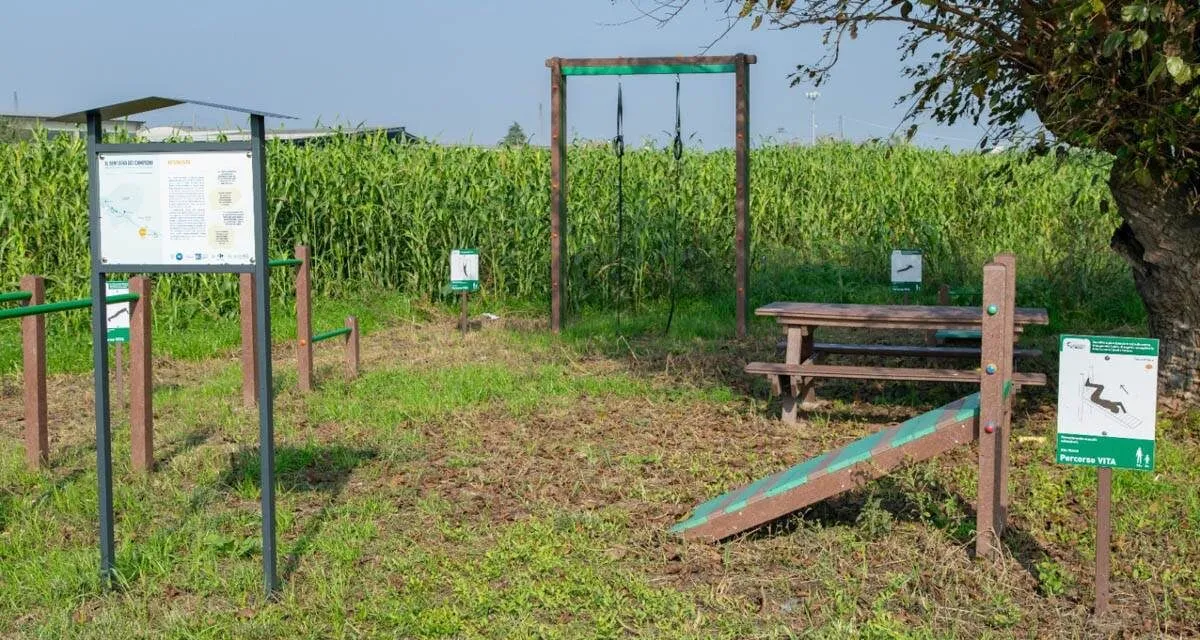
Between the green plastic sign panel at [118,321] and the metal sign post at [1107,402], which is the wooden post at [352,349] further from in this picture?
the metal sign post at [1107,402]

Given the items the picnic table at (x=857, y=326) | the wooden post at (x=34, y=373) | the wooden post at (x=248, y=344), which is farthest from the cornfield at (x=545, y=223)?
the wooden post at (x=34, y=373)

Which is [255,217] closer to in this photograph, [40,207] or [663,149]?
[40,207]

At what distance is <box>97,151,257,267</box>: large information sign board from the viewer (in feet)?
14.1

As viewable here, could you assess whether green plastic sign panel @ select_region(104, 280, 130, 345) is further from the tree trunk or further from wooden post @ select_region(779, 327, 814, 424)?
the tree trunk

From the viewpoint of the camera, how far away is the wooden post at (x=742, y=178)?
10422mm

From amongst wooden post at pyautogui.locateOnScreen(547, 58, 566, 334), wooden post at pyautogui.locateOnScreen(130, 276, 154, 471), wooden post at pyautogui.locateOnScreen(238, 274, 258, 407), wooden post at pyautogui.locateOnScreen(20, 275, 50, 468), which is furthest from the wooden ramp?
wooden post at pyautogui.locateOnScreen(547, 58, 566, 334)

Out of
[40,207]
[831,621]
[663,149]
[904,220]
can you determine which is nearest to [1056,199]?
[904,220]

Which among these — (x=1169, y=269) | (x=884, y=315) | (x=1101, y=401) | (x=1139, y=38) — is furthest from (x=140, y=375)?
(x=1169, y=269)

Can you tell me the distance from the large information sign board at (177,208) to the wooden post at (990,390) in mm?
2709

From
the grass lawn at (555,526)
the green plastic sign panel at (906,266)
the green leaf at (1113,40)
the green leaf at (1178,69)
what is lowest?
the grass lawn at (555,526)

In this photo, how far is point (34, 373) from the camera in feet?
20.8

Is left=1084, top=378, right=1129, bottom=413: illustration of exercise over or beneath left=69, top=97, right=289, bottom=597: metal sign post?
beneath

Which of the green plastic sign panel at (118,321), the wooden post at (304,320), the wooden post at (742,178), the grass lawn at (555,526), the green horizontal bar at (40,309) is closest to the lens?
the grass lawn at (555,526)

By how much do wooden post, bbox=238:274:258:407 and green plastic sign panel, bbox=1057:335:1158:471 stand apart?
5501 millimetres
